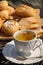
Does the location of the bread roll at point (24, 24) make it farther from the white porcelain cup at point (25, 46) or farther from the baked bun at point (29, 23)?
the white porcelain cup at point (25, 46)

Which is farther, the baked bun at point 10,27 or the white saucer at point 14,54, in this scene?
the baked bun at point 10,27

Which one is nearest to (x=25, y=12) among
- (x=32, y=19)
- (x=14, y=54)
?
(x=32, y=19)

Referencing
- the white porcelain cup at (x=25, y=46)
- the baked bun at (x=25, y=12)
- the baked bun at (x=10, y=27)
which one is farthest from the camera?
the baked bun at (x=25, y=12)

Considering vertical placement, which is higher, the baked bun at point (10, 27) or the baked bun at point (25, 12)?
the baked bun at point (25, 12)

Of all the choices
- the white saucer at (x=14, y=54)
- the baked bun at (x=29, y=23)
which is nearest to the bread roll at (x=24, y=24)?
the baked bun at (x=29, y=23)

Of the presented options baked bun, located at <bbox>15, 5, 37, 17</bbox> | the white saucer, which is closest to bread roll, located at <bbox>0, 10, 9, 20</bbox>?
baked bun, located at <bbox>15, 5, 37, 17</bbox>

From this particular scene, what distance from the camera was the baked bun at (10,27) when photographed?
99cm

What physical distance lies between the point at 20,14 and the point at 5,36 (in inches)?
7.4

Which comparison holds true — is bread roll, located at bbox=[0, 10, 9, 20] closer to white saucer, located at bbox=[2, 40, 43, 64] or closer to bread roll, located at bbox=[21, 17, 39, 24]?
bread roll, located at bbox=[21, 17, 39, 24]

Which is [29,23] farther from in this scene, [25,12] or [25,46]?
[25,46]

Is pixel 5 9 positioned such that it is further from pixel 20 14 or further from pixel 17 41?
pixel 17 41

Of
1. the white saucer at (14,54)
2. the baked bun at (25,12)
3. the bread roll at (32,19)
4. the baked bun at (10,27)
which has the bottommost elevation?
the white saucer at (14,54)

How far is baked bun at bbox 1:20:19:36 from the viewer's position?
0.99 meters

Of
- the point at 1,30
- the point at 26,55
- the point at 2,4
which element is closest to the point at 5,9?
the point at 2,4
